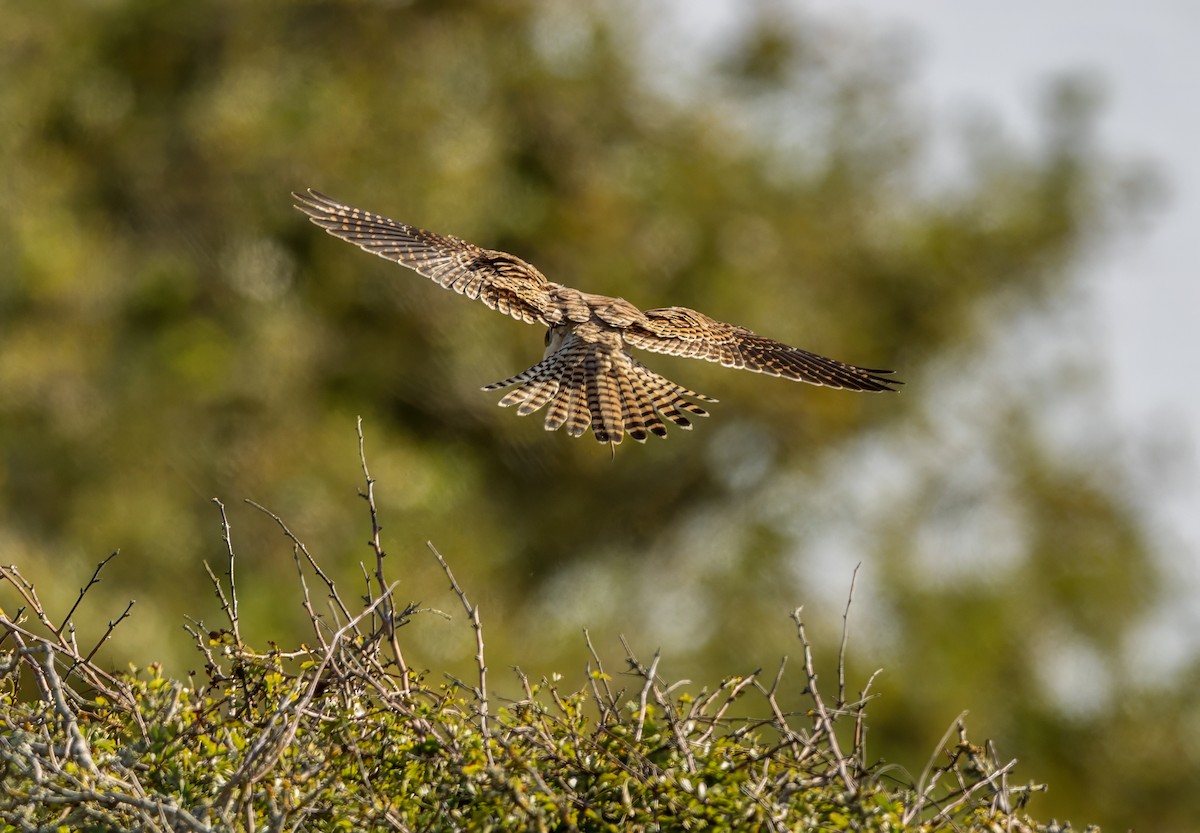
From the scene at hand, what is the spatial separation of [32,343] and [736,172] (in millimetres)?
10754

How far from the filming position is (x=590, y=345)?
24.2ft

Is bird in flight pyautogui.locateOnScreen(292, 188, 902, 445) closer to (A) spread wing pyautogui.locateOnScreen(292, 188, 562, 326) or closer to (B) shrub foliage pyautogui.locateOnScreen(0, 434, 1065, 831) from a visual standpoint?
(A) spread wing pyautogui.locateOnScreen(292, 188, 562, 326)

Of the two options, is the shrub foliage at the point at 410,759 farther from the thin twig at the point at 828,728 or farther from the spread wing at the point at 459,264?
the spread wing at the point at 459,264

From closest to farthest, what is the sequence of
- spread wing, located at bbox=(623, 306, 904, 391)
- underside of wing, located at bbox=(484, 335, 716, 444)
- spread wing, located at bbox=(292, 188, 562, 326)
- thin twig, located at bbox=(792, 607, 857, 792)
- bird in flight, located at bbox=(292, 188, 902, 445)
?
thin twig, located at bbox=(792, 607, 857, 792), underside of wing, located at bbox=(484, 335, 716, 444), bird in flight, located at bbox=(292, 188, 902, 445), spread wing, located at bbox=(623, 306, 904, 391), spread wing, located at bbox=(292, 188, 562, 326)

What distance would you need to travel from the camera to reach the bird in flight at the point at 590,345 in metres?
6.97

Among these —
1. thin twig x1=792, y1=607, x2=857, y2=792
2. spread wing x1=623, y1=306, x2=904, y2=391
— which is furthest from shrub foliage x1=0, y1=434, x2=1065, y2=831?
spread wing x1=623, y1=306, x2=904, y2=391

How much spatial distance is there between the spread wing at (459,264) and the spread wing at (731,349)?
39 cm

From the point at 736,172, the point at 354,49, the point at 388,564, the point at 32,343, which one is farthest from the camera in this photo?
the point at 736,172

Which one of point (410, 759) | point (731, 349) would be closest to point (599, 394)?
point (731, 349)

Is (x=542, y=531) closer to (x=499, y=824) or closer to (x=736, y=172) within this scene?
(x=736, y=172)

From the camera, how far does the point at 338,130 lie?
2367 centimetres

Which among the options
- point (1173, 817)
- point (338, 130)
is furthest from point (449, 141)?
point (1173, 817)

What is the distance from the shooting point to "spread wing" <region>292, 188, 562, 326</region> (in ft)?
25.0

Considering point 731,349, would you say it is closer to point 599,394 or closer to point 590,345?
point 590,345
